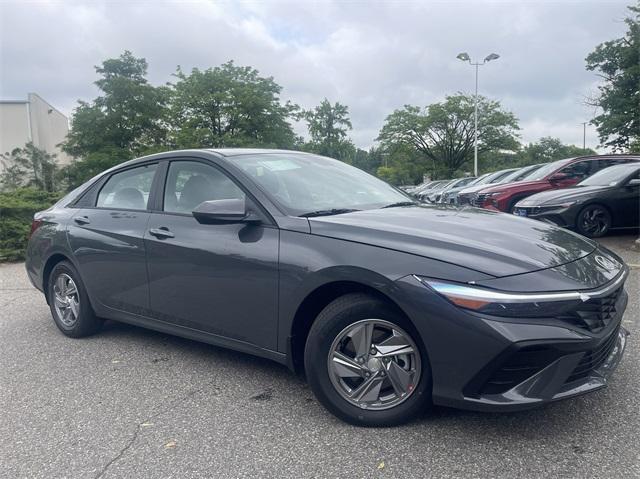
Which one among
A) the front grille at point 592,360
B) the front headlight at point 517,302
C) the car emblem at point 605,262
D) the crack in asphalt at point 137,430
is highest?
the car emblem at point 605,262

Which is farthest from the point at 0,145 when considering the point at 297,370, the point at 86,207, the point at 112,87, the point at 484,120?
the point at 297,370

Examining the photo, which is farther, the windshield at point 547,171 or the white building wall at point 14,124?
the white building wall at point 14,124

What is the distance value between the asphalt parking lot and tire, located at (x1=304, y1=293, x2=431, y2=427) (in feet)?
0.36

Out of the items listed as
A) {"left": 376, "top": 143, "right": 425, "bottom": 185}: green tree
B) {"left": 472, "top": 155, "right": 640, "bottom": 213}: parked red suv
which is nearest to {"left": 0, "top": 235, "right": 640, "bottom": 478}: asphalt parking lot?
{"left": 472, "top": 155, "right": 640, "bottom": 213}: parked red suv

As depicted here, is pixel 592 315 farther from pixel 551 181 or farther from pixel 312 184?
pixel 551 181

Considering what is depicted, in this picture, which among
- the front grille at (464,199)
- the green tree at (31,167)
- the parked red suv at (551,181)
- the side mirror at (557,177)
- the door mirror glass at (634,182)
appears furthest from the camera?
the green tree at (31,167)

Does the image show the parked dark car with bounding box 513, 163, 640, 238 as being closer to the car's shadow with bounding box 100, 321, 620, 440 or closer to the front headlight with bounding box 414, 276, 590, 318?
the car's shadow with bounding box 100, 321, 620, 440

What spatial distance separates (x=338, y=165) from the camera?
4.34m

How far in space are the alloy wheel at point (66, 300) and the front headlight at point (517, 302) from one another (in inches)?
136

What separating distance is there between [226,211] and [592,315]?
6.55 ft

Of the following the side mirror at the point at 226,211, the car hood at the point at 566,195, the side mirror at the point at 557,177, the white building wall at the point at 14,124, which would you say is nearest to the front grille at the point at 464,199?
the side mirror at the point at 557,177

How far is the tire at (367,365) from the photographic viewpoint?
2.65 m

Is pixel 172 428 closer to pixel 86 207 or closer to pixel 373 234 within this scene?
pixel 373 234

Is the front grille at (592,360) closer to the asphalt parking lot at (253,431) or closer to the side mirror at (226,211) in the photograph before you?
the asphalt parking lot at (253,431)
